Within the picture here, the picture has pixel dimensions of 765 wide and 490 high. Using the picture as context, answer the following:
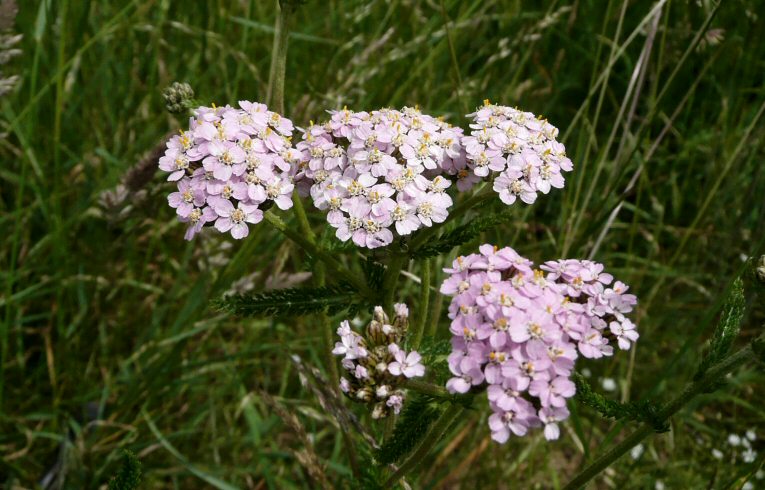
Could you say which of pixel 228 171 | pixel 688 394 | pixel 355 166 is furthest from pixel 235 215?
pixel 688 394

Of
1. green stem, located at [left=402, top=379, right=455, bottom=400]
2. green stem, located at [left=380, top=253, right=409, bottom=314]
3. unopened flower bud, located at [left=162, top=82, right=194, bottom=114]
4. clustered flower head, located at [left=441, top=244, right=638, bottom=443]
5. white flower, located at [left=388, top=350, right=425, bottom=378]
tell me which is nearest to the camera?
clustered flower head, located at [left=441, top=244, right=638, bottom=443]

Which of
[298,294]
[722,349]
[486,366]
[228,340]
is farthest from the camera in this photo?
[228,340]

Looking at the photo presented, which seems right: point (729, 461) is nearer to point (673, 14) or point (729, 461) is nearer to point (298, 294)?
point (298, 294)

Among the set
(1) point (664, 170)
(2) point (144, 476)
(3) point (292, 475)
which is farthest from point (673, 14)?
(2) point (144, 476)

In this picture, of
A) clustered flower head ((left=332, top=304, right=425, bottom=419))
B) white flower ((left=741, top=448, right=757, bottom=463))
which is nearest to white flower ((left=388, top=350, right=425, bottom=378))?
clustered flower head ((left=332, top=304, right=425, bottom=419))

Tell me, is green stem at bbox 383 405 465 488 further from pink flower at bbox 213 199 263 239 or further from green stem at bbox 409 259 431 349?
pink flower at bbox 213 199 263 239

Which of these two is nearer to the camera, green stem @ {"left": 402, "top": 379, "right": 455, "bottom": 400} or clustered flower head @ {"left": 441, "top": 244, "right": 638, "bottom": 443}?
clustered flower head @ {"left": 441, "top": 244, "right": 638, "bottom": 443}

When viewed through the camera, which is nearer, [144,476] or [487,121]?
[487,121]

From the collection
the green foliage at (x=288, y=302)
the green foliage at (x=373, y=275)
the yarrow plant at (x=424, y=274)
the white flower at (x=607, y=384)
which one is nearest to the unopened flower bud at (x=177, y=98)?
the yarrow plant at (x=424, y=274)
